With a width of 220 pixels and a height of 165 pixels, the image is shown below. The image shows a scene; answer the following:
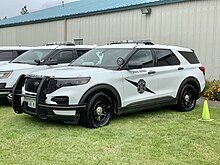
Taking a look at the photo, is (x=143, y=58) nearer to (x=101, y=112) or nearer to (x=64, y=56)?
(x=101, y=112)

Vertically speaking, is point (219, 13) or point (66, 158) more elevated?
point (219, 13)

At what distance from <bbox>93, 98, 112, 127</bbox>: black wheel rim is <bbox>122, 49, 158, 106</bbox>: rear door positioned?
49 centimetres

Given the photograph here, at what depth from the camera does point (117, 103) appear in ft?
26.2

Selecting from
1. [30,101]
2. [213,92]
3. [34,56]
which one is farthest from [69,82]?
[213,92]

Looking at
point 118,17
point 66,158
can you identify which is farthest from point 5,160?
point 118,17

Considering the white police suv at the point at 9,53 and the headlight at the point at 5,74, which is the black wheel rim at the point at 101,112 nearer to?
the headlight at the point at 5,74

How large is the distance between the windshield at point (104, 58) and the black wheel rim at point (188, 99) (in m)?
2.16

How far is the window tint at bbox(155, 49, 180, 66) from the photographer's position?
913 centimetres

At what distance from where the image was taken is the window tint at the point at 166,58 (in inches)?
359

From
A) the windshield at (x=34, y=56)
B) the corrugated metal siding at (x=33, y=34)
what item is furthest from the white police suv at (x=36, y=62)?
the corrugated metal siding at (x=33, y=34)

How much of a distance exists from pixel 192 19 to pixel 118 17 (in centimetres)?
456

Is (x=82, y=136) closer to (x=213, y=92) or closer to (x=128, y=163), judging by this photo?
(x=128, y=163)

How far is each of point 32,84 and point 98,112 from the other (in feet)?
4.92

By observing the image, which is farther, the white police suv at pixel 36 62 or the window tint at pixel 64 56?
the window tint at pixel 64 56
